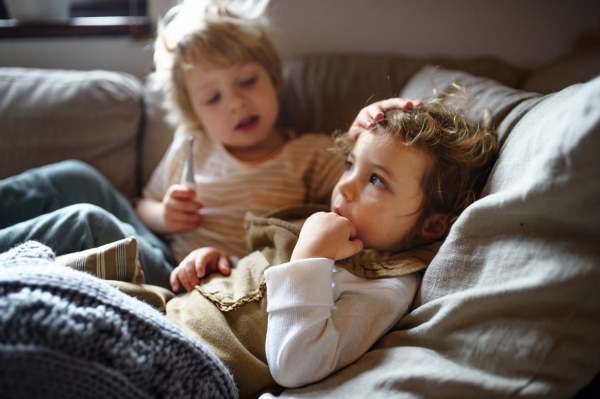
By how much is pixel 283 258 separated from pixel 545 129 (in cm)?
51

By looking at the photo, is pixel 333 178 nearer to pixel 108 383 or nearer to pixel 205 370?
pixel 205 370

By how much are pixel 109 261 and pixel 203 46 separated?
656 millimetres

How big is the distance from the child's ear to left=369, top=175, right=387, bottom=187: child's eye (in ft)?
0.42

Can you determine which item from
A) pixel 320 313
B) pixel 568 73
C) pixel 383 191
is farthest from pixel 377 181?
pixel 568 73

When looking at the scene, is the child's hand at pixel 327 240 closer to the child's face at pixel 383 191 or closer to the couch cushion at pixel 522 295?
the child's face at pixel 383 191

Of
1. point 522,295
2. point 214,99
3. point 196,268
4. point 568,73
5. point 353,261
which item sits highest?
point 568,73

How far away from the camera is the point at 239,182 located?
1.12 metres

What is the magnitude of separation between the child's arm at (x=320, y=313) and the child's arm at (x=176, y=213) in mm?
442

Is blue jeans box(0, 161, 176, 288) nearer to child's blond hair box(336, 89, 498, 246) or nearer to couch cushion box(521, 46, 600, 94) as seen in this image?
child's blond hair box(336, 89, 498, 246)

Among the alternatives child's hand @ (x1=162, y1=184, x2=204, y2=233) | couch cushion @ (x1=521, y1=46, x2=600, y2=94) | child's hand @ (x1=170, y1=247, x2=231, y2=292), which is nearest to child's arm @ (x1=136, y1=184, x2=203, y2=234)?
child's hand @ (x1=162, y1=184, x2=204, y2=233)

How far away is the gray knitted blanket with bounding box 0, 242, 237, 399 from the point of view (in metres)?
0.43

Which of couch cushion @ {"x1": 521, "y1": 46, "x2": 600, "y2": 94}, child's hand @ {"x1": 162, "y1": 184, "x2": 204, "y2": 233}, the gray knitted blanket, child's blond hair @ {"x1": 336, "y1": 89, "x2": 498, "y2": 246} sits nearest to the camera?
the gray knitted blanket

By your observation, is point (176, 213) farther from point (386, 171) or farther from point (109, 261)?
point (386, 171)

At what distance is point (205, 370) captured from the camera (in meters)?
0.57
